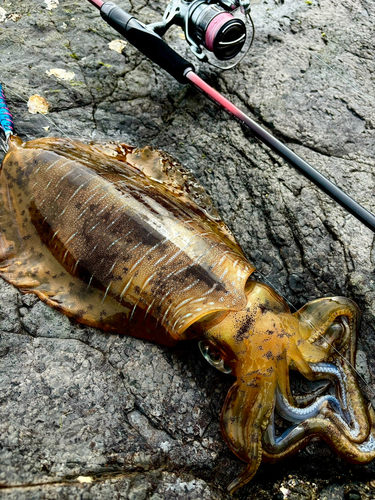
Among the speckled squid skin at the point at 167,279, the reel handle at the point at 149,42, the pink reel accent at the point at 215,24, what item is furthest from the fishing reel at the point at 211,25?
the speckled squid skin at the point at 167,279

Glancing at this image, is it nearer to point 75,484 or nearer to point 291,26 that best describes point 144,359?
point 75,484

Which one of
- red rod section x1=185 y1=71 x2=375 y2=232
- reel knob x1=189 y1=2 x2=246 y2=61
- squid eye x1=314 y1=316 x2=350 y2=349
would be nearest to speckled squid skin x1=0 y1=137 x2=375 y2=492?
squid eye x1=314 y1=316 x2=350 y2=349

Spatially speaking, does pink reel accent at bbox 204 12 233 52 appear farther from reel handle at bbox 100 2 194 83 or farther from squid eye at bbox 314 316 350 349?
squid eye at bbox 314 316 350 349

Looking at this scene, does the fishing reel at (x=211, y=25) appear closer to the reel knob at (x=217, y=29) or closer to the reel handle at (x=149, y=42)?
the reel knob at (x=217, y=29)

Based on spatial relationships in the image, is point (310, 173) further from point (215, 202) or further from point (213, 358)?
point (213, 358)

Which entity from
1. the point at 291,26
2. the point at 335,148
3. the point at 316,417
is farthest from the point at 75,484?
the point at 291,26

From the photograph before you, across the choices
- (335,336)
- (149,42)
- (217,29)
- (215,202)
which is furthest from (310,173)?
(149,42)
